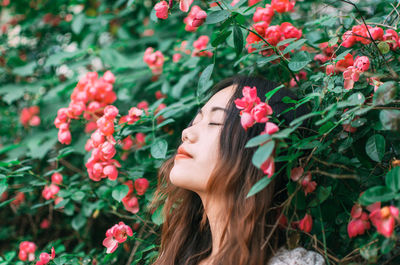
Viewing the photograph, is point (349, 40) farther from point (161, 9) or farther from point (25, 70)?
point (25, 70)

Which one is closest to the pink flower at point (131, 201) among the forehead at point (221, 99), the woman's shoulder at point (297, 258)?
the forehead at point (221, 99)

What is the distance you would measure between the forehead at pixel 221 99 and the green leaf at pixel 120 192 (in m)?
0.35

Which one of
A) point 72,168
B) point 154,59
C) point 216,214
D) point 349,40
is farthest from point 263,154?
point 72,168

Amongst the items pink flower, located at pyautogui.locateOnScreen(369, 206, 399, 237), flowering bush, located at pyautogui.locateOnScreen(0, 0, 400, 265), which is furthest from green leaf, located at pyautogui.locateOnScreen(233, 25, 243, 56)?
pink flower, located at pyautogui.locateOnScreen(369, 206, 399, 237)

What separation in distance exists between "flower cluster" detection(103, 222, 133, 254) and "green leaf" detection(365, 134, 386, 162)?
69 cm

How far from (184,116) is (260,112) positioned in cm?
74

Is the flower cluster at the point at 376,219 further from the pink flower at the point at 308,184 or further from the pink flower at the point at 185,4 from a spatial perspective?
the pink flower at the point at 185,4

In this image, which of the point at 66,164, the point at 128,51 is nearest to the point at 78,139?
the point at 66,164

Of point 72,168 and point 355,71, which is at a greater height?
point 355,71

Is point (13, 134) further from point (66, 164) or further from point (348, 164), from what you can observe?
point (348, 164)

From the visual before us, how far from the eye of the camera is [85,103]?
1.44 metres

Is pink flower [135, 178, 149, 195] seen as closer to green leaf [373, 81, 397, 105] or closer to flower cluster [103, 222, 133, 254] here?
flower cluster [103, 222, 133, 254]

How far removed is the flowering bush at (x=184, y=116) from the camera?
0.87 m

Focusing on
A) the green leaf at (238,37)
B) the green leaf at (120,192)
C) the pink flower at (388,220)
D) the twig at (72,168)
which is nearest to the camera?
the pink flower at (388,220)
